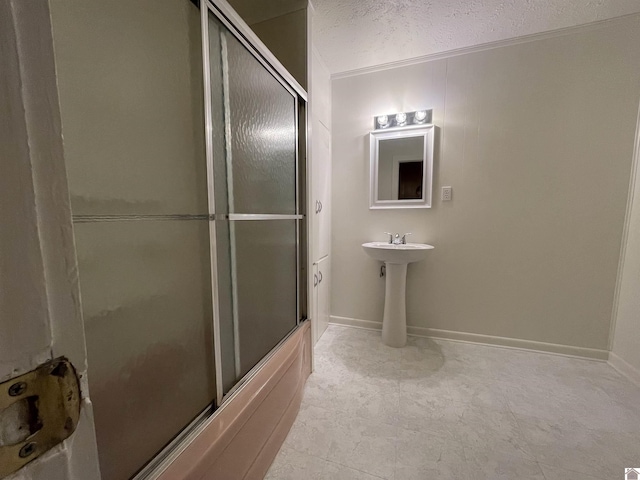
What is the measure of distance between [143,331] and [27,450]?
50 cm

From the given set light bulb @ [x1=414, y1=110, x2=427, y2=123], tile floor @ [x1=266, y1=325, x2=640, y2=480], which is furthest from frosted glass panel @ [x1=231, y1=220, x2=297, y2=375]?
light bulb @ [x1=414, y1=110, x2=427, y2=123]

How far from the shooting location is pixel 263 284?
44.6 inches

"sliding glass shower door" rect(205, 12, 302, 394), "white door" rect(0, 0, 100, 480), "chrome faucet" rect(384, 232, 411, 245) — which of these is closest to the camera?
"white door" rect(0, 0, 100, 480)

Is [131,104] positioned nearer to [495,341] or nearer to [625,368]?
[495,341]

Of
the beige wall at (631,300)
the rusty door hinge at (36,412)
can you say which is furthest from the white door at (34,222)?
the beige wall at (631,300)

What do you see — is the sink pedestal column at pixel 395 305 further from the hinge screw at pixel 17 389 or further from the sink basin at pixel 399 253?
the hinge screw at pixel 17 389

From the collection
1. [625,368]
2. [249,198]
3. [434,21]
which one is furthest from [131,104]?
[625,368]

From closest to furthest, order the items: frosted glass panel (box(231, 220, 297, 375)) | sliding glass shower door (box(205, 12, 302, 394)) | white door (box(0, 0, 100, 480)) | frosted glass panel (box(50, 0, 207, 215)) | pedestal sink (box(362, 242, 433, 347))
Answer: white door (box(0, 0, 100, 480))
frosted glass panel (box(50, 0, 207, 215))
sliding glass shower door (box(205, 12, 302, 394))
frosted glass panel (box(231, 220, 297, 375))
pedestal sink (box(362, 242, 433, 347))

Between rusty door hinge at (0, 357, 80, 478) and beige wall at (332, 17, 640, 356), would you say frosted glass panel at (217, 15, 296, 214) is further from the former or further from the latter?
beige wall at (332, 17, 640, 356)

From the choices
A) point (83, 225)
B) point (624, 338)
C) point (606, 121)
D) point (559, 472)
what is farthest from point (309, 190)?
point (624, 338)

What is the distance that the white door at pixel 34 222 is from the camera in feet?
0.61

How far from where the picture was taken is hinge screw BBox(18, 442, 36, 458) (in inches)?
7.8

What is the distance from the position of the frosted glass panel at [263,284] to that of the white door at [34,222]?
713 mm

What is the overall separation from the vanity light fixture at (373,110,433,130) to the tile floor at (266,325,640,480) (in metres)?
1.76
